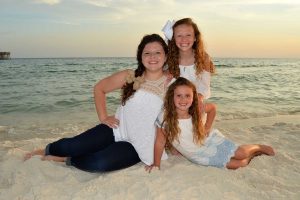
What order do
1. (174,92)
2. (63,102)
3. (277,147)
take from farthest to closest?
(63,102) < (277,147) < (174,92)

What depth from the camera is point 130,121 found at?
4.12 metres

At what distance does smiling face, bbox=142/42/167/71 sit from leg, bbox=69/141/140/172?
96cm

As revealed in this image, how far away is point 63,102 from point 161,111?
25.5ft

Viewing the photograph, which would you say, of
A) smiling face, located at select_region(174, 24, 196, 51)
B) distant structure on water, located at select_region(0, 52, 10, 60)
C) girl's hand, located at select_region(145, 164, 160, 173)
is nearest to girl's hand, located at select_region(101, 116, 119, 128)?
girl's hand, located at select_region(145, 164, 160, 173)

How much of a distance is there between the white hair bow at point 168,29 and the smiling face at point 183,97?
0.86m

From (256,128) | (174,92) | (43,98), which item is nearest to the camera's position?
(174,92)

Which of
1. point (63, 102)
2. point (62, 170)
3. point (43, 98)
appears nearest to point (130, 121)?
point (62, 170)

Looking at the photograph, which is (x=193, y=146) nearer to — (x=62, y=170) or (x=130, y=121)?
(x=130, y=121)

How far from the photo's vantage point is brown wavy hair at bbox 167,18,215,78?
14.5 feet

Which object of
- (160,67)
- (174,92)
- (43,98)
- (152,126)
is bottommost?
(43,98)

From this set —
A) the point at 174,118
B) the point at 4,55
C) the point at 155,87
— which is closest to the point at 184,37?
the point at 155,87

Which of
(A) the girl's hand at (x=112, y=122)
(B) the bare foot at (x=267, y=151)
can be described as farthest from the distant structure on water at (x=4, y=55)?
(B) the bare foot at (x=267, y=151)

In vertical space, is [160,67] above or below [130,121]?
above

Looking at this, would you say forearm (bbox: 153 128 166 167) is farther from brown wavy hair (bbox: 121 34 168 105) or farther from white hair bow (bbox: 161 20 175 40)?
white hair bow (bbox: 161 20 175 40)
